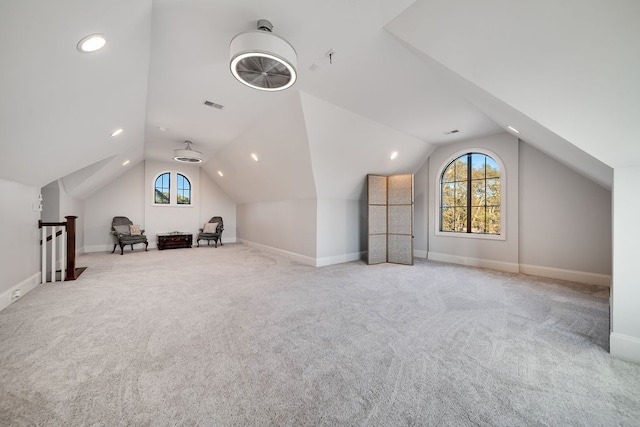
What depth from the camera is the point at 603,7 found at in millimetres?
1597

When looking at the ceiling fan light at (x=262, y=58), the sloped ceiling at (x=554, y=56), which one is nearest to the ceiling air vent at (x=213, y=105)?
the ceiling fan light at (x=262, y=58)

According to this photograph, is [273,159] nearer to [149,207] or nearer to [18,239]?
[18,239]

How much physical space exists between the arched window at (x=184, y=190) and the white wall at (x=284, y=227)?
2.25 metres

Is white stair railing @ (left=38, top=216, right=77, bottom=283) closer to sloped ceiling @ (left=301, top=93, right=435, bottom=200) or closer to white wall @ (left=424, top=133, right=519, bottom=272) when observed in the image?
sloped ceiling @ (left=301, top=93, right=435, bottom=200)

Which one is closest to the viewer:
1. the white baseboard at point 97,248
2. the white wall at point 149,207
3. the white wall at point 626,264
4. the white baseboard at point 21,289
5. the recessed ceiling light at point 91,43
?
the recessed ceiling light at point 91,43

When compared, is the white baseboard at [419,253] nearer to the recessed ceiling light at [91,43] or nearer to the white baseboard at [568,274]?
the white baseboard at [568,274]

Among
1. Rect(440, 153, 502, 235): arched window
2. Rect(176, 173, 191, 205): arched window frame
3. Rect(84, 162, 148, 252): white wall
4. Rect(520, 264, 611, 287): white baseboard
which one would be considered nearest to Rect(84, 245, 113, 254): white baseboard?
Rect(84, 162, 148, 252): white wall

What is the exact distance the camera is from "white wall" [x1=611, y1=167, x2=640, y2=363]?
210 centimetres

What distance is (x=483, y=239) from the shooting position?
5.64m

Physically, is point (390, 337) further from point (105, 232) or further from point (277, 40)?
point (105, 232)

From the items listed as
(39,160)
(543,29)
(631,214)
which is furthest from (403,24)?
(39,160)

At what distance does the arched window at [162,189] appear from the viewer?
8.77 m

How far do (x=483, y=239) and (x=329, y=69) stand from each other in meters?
5.10

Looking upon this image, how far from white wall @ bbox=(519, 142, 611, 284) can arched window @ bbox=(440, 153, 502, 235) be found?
534 millimetres
